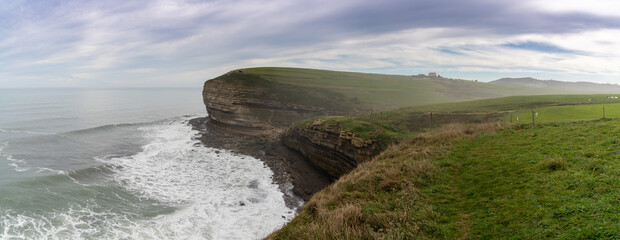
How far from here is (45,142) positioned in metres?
38.6

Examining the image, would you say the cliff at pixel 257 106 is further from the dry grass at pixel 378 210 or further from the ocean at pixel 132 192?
the dry grass at pixel 378 210

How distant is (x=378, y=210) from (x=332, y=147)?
19.6 m

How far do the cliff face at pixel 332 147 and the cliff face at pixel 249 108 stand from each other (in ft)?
58.9

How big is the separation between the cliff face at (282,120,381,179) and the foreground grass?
32.4 ft

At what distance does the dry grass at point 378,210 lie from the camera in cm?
735

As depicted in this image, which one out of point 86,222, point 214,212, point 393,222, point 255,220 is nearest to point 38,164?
point 86,222

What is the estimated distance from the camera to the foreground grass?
6156mm

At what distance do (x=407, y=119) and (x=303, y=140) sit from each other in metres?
12.8

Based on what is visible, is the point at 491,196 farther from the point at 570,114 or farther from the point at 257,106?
the point at 257,106

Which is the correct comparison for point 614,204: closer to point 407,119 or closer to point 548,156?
point 548,156

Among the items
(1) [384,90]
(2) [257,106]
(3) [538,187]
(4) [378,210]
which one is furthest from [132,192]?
(1) [384,90]

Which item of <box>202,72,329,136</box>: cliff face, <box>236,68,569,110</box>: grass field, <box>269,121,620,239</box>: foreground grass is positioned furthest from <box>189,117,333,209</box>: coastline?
<box>236,68,569,110</box>: grass field

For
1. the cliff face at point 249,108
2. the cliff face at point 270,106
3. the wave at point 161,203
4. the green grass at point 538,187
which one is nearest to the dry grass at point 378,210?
the green grass at point 538,187

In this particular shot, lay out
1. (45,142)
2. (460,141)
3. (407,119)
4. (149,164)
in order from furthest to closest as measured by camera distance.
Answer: (45,142)
(407,119)
(149,164)
(460,141)
